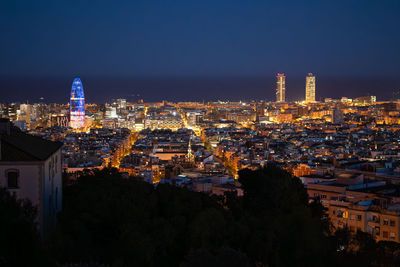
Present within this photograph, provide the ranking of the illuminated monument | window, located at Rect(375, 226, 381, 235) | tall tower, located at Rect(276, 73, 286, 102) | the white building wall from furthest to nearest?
1. tall tower, located at Rect(276, 73, 286, 102)
2. the illuminated monument
3. window, located at Rect(375, 226, 381, 235)
4. the white building wall

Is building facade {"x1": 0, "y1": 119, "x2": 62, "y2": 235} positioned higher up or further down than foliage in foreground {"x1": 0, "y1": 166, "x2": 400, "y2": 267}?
higher up

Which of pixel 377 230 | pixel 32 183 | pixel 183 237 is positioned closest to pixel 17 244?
pixel 32 183

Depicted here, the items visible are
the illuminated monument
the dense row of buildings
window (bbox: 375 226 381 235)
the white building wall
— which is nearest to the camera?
the white building wall

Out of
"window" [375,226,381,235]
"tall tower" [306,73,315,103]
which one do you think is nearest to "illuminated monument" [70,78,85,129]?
"window" [375,226,381,235]

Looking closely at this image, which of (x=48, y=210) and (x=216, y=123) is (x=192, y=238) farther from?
(x=216, y=123)

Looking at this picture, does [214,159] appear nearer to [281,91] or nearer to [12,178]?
[12,178]

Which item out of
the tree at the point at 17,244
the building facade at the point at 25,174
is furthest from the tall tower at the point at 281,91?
the tree at the point at 17,244

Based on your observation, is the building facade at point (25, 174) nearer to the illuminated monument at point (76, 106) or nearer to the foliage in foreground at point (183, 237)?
the foliage in foreground at point (183, 237)

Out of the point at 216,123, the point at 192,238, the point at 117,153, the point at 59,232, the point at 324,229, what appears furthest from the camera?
the point at 216,123

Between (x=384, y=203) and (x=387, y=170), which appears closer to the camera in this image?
(x=384, y=203)

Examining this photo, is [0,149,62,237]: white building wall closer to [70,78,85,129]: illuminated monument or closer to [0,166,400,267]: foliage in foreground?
[0,166,400,267]: foliage in foreground

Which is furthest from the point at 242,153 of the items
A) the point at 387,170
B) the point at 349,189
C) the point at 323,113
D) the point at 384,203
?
the point at 323,113
